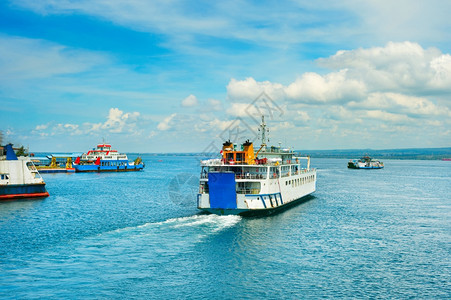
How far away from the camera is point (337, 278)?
2634cm

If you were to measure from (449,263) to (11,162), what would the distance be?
61.5 metres

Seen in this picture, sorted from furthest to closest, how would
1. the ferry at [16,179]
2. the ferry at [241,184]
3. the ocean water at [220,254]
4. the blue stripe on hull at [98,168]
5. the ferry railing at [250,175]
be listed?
1. the blue stripe on hull at [98,168]
2. the ferry at [16,179]
3. the ferry railing at [250,175]
4. the ferry at [241,184]
5. the ocean water at [220,254]

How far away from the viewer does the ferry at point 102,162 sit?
5399 inches

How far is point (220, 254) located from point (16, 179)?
4633 centimetres

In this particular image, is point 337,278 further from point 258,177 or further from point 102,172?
point 102,172

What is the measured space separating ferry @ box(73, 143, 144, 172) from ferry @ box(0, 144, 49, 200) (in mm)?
73296

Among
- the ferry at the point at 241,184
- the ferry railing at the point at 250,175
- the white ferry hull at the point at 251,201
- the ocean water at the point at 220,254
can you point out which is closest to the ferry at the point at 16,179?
the ocean water at the point at 220,254

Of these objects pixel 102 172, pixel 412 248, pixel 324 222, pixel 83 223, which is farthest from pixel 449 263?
pixel 102 172

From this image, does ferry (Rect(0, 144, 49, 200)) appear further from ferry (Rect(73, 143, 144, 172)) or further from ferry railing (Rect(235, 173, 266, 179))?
ferry (Rect(73, 143, 144, 172))

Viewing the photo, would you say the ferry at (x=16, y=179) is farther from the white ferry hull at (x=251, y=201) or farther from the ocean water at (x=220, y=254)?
the white ferry hull at (x=251, y=201)

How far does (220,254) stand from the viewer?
102 ft

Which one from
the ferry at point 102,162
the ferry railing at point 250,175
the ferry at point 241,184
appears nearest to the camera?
the ferry at point 241,184

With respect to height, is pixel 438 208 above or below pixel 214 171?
below

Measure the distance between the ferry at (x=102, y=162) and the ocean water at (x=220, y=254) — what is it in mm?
87257
